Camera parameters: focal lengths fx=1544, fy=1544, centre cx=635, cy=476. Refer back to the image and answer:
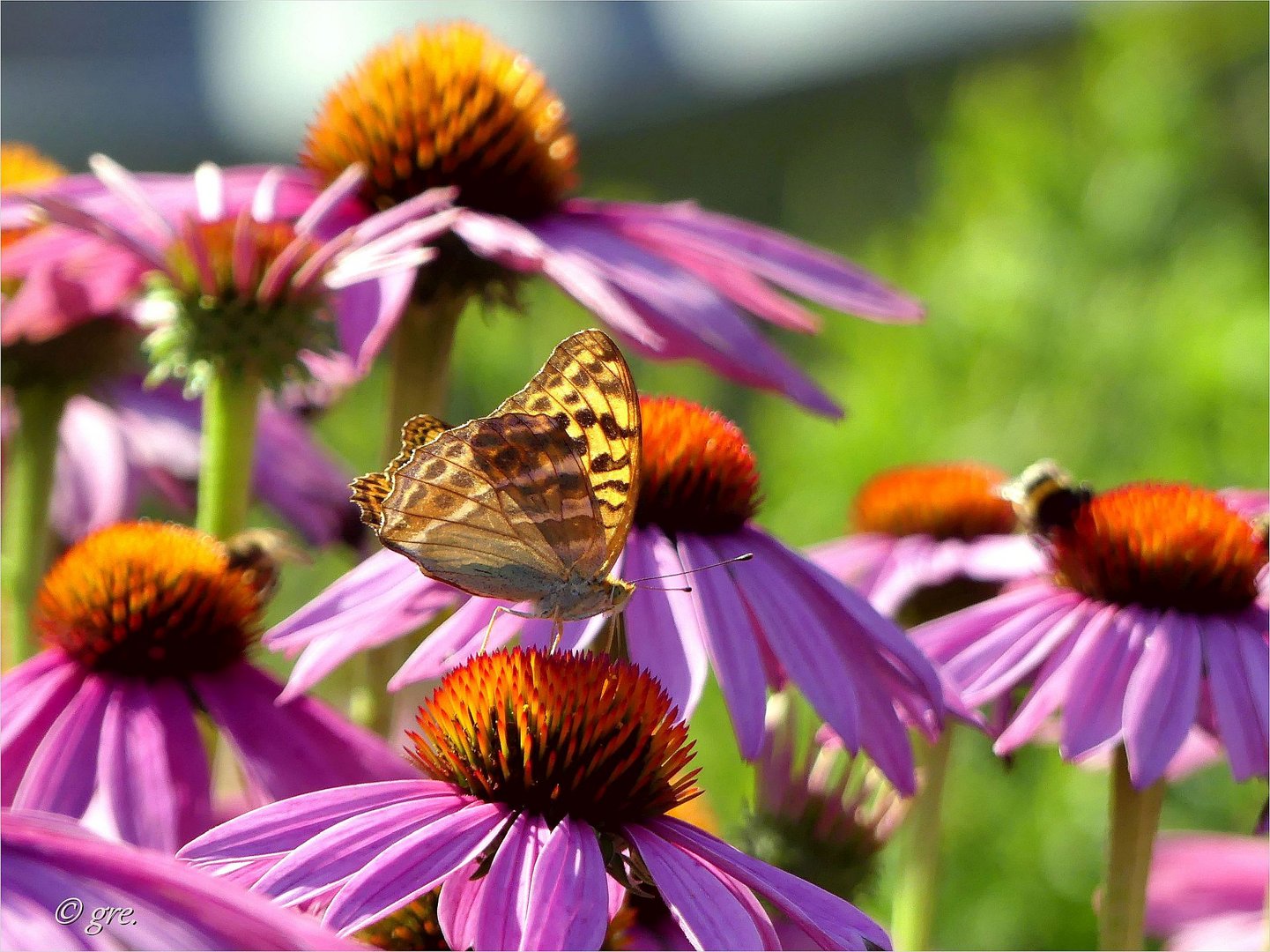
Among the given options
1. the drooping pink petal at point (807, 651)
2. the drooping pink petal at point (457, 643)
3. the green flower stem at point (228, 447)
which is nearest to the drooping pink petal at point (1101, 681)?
the drooping pink petal at point (807, 651)

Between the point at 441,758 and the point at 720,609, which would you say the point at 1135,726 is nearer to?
the point at 720,609

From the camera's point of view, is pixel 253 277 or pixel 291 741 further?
pixel 253 277

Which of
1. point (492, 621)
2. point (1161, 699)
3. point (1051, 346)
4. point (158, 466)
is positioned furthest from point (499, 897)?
point (1051, 346)

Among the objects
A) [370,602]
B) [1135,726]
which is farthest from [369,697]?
[1135,726]

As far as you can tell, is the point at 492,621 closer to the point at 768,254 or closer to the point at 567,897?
the point at 567,897

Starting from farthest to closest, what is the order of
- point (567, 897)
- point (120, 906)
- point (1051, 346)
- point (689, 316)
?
point (1051, 346) < point (689, 316) < point (567, 897) < point (120, 906)

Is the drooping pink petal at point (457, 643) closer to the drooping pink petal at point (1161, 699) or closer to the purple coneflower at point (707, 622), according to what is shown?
the purple coneflower at point (707, 622)
